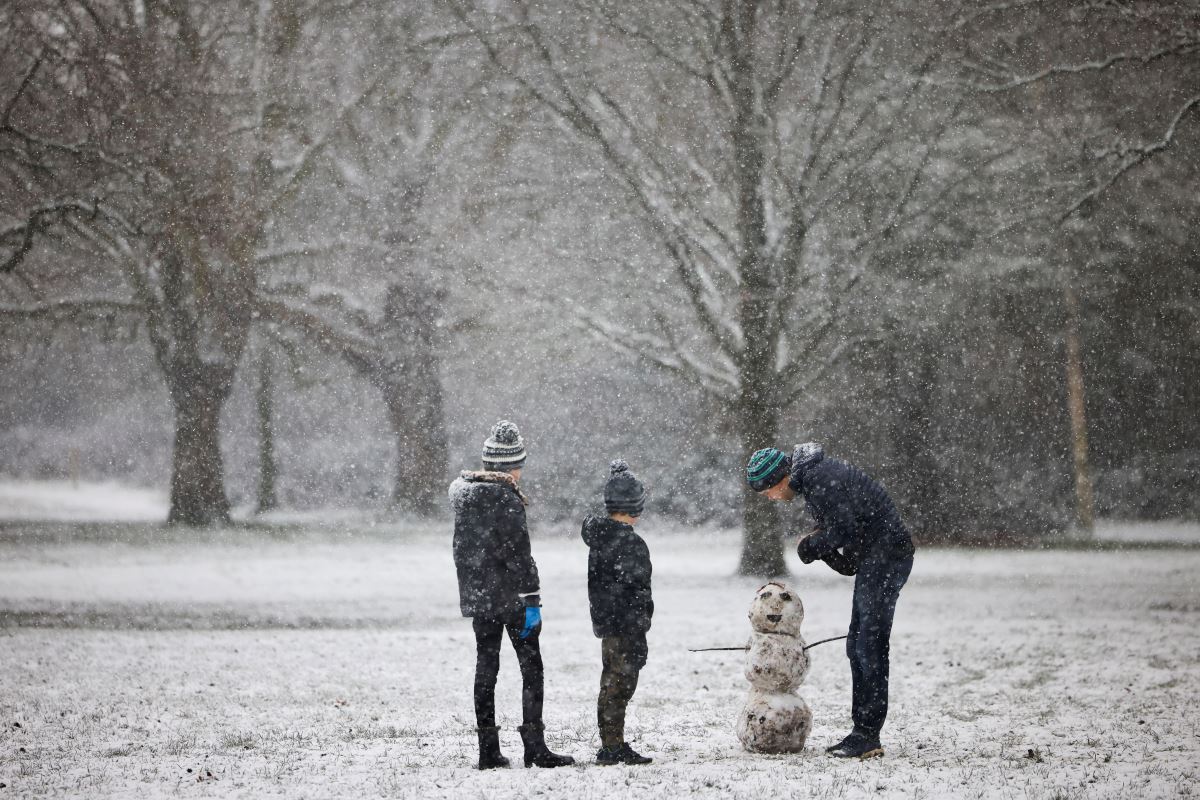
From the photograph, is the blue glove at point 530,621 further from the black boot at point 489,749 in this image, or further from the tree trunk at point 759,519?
the tree trunk at point 759,519

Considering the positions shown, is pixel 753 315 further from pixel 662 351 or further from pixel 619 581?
pixel 619 581

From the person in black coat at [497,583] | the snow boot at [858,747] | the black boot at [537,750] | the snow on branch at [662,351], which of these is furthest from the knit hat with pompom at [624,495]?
the snow on branch at [662,351]

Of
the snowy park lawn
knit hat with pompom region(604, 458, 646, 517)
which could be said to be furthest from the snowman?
knit hat with pompom region(604, 458, 646, 517)

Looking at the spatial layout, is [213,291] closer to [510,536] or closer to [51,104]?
[51,104]

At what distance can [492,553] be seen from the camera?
6164 millimetres

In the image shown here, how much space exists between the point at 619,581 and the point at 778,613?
0.88m

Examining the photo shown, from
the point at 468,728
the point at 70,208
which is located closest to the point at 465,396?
the point at 70,208

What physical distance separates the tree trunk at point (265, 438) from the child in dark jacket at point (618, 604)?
64.3 feet

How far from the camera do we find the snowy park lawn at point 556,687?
5965 mm

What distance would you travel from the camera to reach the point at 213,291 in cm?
2022

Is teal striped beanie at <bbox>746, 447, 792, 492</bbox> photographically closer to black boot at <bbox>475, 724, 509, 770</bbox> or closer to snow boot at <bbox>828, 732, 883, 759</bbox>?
snow boot at <bbox>828, 732, 883, 759</bbox>

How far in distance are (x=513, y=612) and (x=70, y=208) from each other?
34.5 ft

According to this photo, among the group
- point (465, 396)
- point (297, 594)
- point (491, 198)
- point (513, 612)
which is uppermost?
point (491, 198)

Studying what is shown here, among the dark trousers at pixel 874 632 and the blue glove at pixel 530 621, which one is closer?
the blue glove at pixel 530 621
